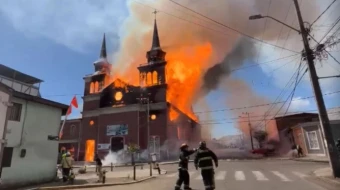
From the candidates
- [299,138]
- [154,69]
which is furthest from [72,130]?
[299,138]

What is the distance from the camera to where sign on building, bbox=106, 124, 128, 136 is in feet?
140

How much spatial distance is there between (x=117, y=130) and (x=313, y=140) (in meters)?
30.0

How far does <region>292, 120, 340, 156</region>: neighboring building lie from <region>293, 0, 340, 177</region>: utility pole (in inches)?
695

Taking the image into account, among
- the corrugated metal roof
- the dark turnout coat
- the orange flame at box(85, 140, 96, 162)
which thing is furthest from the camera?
the orange flame at box(85, 140, 96, 162)

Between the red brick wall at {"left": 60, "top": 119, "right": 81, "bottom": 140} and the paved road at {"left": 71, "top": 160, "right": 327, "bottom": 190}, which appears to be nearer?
the paved road at {"left": 71, "top": 160, "right": 327, "bottom": 190}

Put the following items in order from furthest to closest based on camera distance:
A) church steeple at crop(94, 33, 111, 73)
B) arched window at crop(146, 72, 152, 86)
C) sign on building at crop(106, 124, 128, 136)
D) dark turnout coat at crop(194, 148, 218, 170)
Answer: church steeple at crop(94, 33, 111, 73) < arched window at crop(146, 72, 152, 86) < sign on building at crop(106, 124, 128, 136) < dark turnout coat at crop(194, 148, 218, 170)

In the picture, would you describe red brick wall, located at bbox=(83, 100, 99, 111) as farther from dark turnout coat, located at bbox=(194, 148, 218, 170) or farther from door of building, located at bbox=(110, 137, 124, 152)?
dark turnout coat, located at bbox=(194, 148, 218, 170)

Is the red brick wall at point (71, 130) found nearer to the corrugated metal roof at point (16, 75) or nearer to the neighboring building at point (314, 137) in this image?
the corrugated metal roof at point (16, 75)

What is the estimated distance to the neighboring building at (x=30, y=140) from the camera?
12406 millimetres

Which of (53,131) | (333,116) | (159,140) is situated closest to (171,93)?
(159,140)

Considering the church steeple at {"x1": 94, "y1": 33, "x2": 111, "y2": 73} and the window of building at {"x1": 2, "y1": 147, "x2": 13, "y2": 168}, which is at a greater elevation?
the church steeple at {"x1": 94, "y1": 33, "x2": 111, "y2": 73}

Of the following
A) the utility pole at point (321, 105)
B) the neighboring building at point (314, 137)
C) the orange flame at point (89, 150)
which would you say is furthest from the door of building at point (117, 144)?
the utility pole at point (321, 105)

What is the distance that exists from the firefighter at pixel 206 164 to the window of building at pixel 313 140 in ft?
84.9

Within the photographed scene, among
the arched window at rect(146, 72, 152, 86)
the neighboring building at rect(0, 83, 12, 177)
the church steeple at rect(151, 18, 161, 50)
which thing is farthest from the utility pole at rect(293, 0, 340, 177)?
the church steeple at rect(151, 18, 161, 50)
